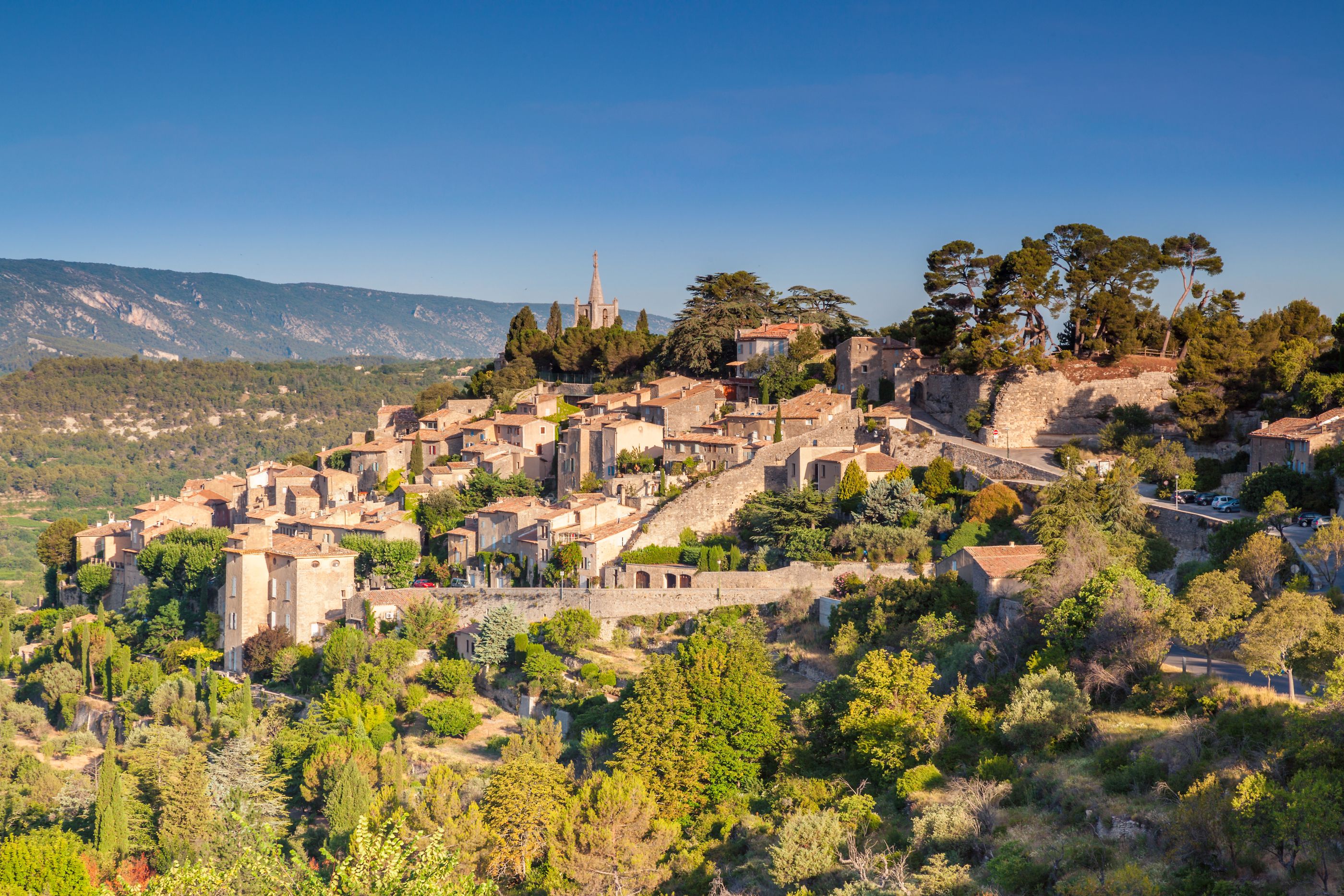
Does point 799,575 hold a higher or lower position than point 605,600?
higher

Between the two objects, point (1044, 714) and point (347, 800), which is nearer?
point (1044, 714)

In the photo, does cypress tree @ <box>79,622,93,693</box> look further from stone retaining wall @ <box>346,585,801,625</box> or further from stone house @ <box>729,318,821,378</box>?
stone house @ <box>729,318,821,378</box>

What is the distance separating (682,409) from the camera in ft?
163

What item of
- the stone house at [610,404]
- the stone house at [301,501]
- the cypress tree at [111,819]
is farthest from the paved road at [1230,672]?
the stone house at [301,501]

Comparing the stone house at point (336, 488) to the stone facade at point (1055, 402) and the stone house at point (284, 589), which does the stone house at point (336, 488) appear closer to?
the stone house at point (284, 589)

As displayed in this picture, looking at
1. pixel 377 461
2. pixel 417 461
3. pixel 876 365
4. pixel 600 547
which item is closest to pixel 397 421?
pixel 377 461

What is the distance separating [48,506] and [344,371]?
69857mm

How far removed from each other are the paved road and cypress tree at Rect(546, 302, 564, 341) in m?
46.7

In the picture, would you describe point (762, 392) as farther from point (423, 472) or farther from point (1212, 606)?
point (1212, 606)

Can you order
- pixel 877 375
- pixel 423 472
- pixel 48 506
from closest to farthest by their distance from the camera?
pixel 877 375 < pixel 423 472 < pixel 48 506

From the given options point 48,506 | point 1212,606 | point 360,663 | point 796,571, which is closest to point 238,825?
point 360,663

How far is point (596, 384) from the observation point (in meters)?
60.6

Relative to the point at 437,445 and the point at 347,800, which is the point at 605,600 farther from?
the point at 437,445

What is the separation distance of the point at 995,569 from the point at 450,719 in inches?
620
